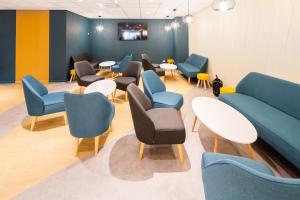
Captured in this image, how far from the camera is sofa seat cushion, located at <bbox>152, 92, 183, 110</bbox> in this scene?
136 inches

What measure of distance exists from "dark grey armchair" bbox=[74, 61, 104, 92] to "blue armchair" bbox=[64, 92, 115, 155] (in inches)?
110

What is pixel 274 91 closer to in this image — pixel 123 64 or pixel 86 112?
pixel 86 112

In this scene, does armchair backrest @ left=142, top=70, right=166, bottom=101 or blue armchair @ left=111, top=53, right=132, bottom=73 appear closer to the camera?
armchair backrest @ left=142, top=70, right=166, bottom=101

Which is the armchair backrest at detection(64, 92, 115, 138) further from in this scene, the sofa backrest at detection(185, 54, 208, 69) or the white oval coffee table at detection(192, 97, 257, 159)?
the sofa backrest at detection(185, 54, 208, 69)

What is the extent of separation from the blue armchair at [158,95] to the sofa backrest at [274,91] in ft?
4.51

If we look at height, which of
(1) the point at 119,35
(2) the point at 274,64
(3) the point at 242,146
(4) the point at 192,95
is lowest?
(3) the point at 242,146

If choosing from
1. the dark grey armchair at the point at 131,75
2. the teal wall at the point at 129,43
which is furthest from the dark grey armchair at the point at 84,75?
the teal wall at the point at 129,43

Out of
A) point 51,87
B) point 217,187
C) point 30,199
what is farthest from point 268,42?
point 51,87

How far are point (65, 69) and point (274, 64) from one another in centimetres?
673

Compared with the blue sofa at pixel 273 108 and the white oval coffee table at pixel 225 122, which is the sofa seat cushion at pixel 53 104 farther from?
the blue sofa at pixel 273 108

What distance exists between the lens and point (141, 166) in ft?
8.43

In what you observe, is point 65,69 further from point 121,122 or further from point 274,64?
point 274,64

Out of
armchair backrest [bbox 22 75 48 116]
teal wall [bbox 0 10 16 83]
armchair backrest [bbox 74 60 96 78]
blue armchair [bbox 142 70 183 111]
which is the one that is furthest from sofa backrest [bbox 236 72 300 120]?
teal wall [bbox 0 10 16 83]

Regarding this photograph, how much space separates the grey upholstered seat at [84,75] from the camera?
213 inches
